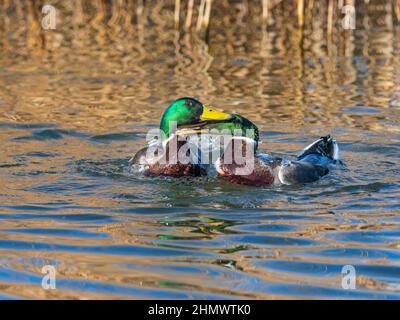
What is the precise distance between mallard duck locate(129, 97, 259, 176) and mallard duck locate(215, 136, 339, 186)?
0.65 ft

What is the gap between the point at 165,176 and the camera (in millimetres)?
9578

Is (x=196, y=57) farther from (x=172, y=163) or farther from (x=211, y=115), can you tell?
(x=172, y=163)

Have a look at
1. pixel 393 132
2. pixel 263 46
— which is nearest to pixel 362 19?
pixel 263 46

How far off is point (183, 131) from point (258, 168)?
100cm

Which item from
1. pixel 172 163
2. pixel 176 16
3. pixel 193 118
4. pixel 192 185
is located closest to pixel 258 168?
pixel 192 185

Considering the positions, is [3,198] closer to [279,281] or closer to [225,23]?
[279,281]

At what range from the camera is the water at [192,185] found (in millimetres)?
6727

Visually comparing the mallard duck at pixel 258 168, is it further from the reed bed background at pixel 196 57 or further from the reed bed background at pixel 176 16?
the reed bed background at pixel 176 16

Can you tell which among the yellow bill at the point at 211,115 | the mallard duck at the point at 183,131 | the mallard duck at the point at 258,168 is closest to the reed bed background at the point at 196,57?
the mallard duck at the point at 183,131

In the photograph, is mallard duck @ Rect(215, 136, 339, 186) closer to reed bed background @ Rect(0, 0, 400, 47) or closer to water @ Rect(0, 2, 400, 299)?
water @ Rect(0, 2, 400, 299)

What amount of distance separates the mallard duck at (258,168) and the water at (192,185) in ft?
0.38

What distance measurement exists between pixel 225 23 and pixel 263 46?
3.28m

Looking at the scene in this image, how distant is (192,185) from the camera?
9.41 meters

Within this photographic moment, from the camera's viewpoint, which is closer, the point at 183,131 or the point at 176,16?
the point at 183,131
